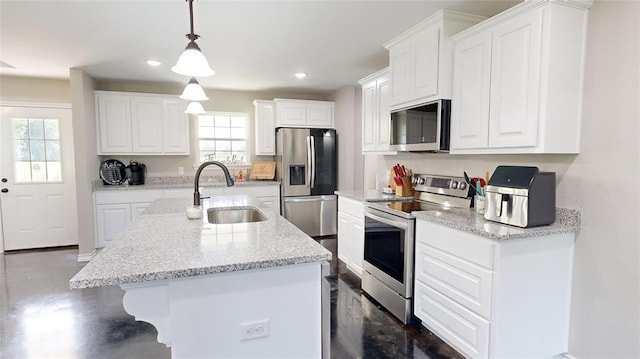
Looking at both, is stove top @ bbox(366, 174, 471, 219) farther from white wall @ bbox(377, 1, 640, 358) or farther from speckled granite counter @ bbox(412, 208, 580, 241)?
white wall @ bbox(377, 1, 640, 358)

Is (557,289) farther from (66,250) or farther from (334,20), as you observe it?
(66,250)

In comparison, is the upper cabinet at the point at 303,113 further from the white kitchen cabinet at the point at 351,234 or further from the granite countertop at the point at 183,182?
the white kitchen cabinet at the point at 351,234

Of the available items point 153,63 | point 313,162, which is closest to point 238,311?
point 153,63

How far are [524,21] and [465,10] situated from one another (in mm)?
594

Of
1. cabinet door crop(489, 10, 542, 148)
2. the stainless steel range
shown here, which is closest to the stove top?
the stainless steel range

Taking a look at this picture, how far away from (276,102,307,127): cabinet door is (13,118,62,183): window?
10.2 ft

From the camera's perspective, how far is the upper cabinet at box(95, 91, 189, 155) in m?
4.50

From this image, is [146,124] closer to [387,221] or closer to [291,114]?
[291,114]

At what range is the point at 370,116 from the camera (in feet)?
12.3

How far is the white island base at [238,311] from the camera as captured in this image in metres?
1.31

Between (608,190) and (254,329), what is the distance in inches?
80.4

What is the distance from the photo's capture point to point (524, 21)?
1946mm

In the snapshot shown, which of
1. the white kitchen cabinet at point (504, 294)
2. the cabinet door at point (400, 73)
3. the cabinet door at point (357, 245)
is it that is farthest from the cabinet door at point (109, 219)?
the white kitchen cabinet at point (504, 294)

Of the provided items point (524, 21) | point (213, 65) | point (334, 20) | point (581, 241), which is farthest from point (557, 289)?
point (213, 65)
